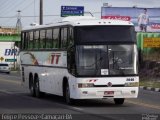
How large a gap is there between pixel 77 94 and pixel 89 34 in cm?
211

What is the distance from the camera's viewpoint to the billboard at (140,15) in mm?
74812

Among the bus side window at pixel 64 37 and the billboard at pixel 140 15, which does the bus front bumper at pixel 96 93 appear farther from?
the billboard at pixel 140 15

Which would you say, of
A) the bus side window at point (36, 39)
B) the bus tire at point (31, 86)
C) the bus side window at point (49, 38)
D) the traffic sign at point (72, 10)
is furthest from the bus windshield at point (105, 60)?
the traffic sign at point (72, 10)

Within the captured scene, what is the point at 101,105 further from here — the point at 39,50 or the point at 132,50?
the point at 39,50

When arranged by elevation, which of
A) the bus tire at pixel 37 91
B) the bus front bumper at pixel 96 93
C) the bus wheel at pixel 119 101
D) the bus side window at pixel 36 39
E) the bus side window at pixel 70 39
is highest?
the bus side window at pixel 70 39

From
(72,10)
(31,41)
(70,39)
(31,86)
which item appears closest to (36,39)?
(31,41)

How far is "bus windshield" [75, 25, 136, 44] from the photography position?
21.6 m

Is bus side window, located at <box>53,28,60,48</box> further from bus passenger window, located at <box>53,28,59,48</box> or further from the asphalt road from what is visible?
the asphalt road

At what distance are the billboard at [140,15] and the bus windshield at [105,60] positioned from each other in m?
51.8

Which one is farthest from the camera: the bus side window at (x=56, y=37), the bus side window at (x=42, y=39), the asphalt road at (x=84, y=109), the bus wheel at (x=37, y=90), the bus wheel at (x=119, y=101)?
the bus wheel at (x=37, y=90)

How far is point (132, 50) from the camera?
21.7 metres

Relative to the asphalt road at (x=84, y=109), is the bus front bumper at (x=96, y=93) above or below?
above

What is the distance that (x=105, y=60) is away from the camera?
70.3 ft

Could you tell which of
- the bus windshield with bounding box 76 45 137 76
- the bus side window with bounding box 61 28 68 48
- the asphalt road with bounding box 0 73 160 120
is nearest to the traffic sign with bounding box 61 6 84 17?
the asphalt road with bounding box 0 73 160 120
